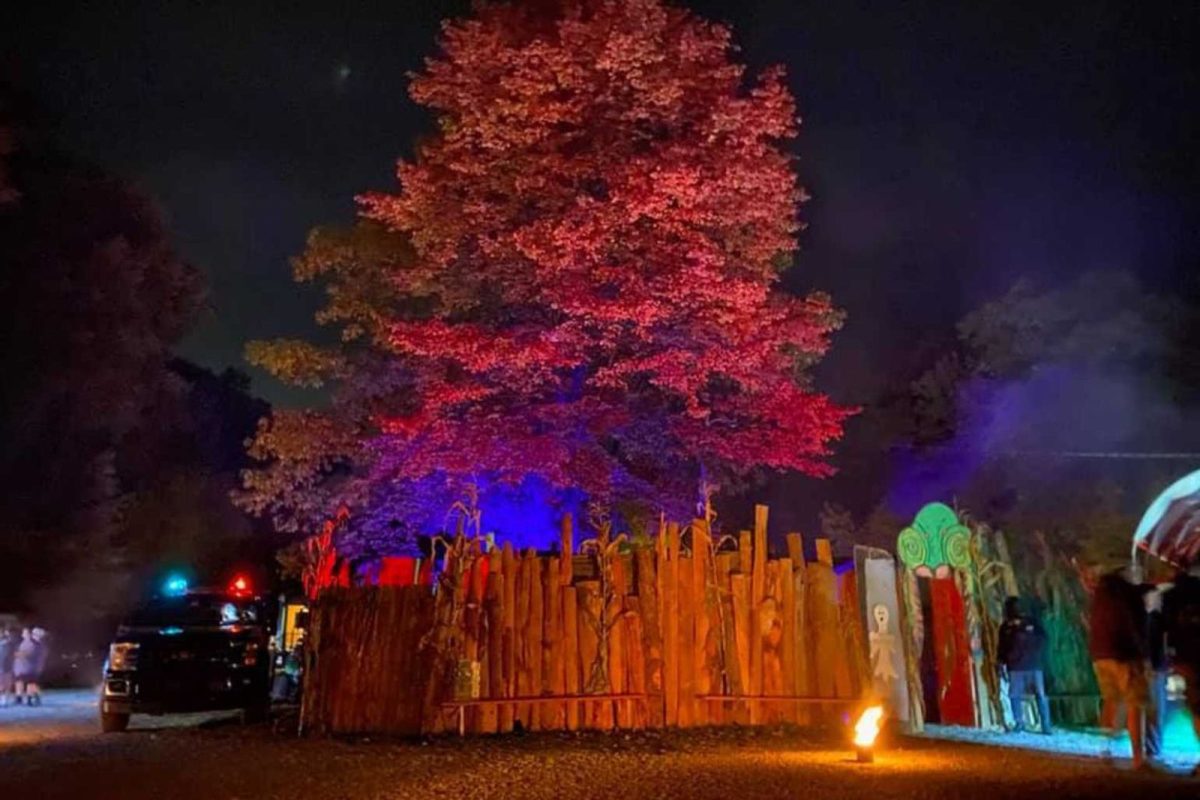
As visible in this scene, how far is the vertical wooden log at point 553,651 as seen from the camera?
40.7ft

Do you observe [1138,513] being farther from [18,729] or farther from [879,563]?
[18,729]

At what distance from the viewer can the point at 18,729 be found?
14.9 meters

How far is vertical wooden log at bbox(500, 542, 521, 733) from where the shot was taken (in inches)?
486

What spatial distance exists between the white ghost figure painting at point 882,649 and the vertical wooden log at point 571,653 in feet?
10.7

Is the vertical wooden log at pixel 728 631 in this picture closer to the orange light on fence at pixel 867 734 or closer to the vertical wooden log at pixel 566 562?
the vertical wooden log at pixel 566 562

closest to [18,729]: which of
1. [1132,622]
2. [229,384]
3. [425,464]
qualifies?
[425,464]

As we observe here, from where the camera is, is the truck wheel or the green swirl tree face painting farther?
the truck wheel

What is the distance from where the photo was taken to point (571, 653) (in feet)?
41.1

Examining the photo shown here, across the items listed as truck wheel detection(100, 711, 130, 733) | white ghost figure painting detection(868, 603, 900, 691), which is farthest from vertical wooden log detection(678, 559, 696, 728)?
truck wheel detection(100, 711, 130, 733)

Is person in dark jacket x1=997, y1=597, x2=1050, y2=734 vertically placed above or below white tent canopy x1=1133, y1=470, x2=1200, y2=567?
below

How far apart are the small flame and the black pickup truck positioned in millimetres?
8790

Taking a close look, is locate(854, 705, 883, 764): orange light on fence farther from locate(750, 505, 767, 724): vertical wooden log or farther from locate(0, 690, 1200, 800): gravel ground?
locate(750, 505, 767, 724): vertical wooden log

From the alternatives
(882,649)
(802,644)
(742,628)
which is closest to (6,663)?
(742,628)

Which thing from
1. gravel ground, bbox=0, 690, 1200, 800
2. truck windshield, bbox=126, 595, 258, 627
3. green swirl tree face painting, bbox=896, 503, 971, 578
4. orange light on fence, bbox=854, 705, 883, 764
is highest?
green swirl tree face painting, bbox=896, 503, 971, 578
